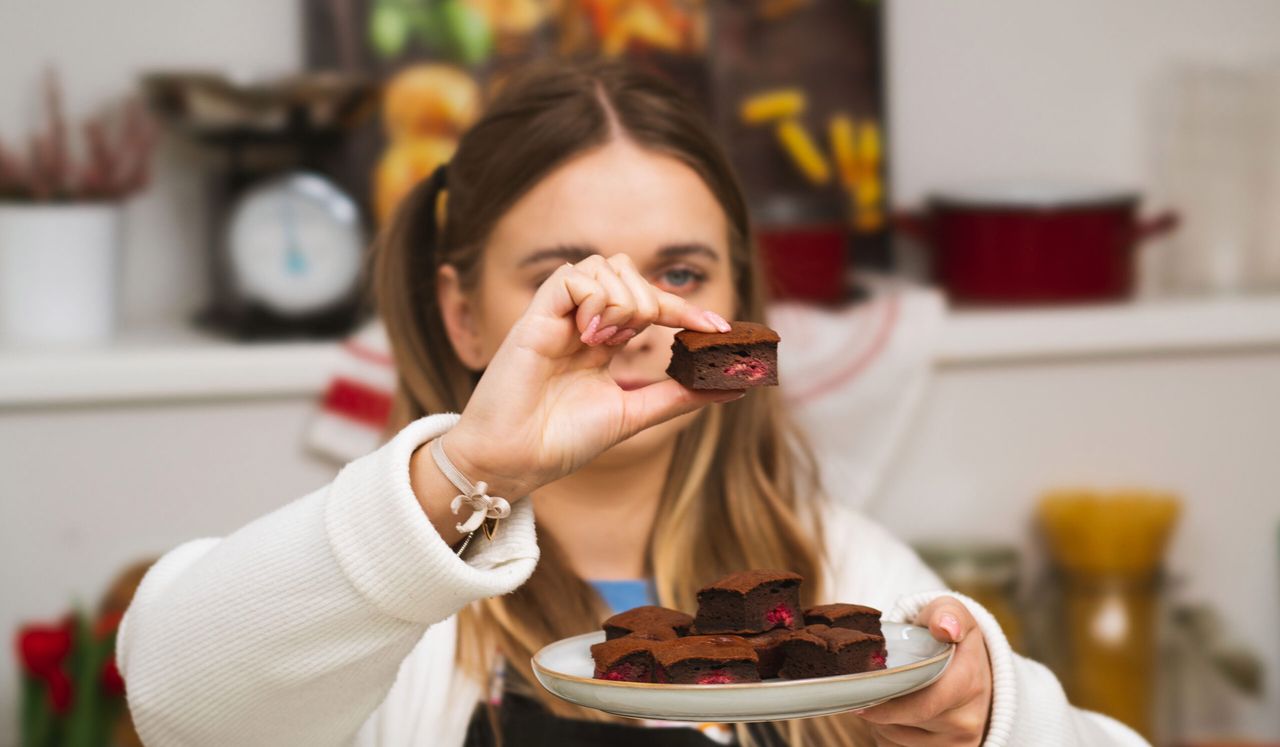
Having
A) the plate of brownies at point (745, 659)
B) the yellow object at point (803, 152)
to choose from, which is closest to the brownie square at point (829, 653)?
the plate of brownies at point (745, 659)

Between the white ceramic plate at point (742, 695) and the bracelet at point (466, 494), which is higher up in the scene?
the bracelet at point (466, 494)

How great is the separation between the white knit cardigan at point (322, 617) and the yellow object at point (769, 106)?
138 cm

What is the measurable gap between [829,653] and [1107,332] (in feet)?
4.90

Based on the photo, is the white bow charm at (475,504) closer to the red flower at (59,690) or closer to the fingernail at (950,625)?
the fingernail at (950,625)

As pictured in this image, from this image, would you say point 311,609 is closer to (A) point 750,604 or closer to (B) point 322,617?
(B) point 322,617

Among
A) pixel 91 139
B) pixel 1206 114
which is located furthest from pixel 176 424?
pixel 1206 114

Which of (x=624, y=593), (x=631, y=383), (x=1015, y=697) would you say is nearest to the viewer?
(x=1015, y=697)

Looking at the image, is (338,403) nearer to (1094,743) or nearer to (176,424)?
(176,424)

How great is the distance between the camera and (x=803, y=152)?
2398mm

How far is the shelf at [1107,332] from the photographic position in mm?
2262

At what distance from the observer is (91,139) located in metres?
2.10

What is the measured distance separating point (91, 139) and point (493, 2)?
64 centimetres

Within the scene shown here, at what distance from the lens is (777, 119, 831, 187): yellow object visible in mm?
2393

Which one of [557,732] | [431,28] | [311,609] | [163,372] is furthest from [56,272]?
[311,609]
